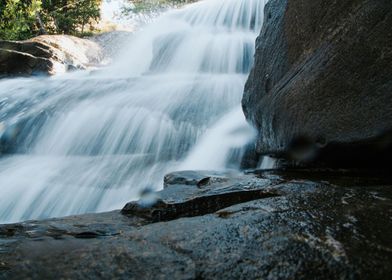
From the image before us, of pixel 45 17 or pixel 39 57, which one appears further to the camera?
pixel 45 17

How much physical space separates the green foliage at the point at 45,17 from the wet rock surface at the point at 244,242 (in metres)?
19.0

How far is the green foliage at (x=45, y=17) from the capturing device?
18.5m

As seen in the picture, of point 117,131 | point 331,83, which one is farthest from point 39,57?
point 331,83

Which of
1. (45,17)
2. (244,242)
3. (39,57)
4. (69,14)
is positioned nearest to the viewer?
(244,242)

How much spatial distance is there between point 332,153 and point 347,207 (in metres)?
1.08

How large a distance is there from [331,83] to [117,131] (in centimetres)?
460

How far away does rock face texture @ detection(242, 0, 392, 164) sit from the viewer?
2.71 meters

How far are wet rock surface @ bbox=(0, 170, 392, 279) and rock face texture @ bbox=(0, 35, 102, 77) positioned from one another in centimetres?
1207

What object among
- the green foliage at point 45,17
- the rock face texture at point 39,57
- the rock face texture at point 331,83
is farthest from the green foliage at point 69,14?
the rock face texture at point 331,83

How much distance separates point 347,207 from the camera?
6.77ft

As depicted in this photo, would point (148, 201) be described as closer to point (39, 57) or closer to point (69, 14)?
point (39, 57)

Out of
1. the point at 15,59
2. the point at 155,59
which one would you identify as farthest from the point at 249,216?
the point at 15,59

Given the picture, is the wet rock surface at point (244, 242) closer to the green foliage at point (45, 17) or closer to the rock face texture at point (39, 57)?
the rock face texture at point (39, 57)

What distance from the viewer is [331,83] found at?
3061 millimetres
